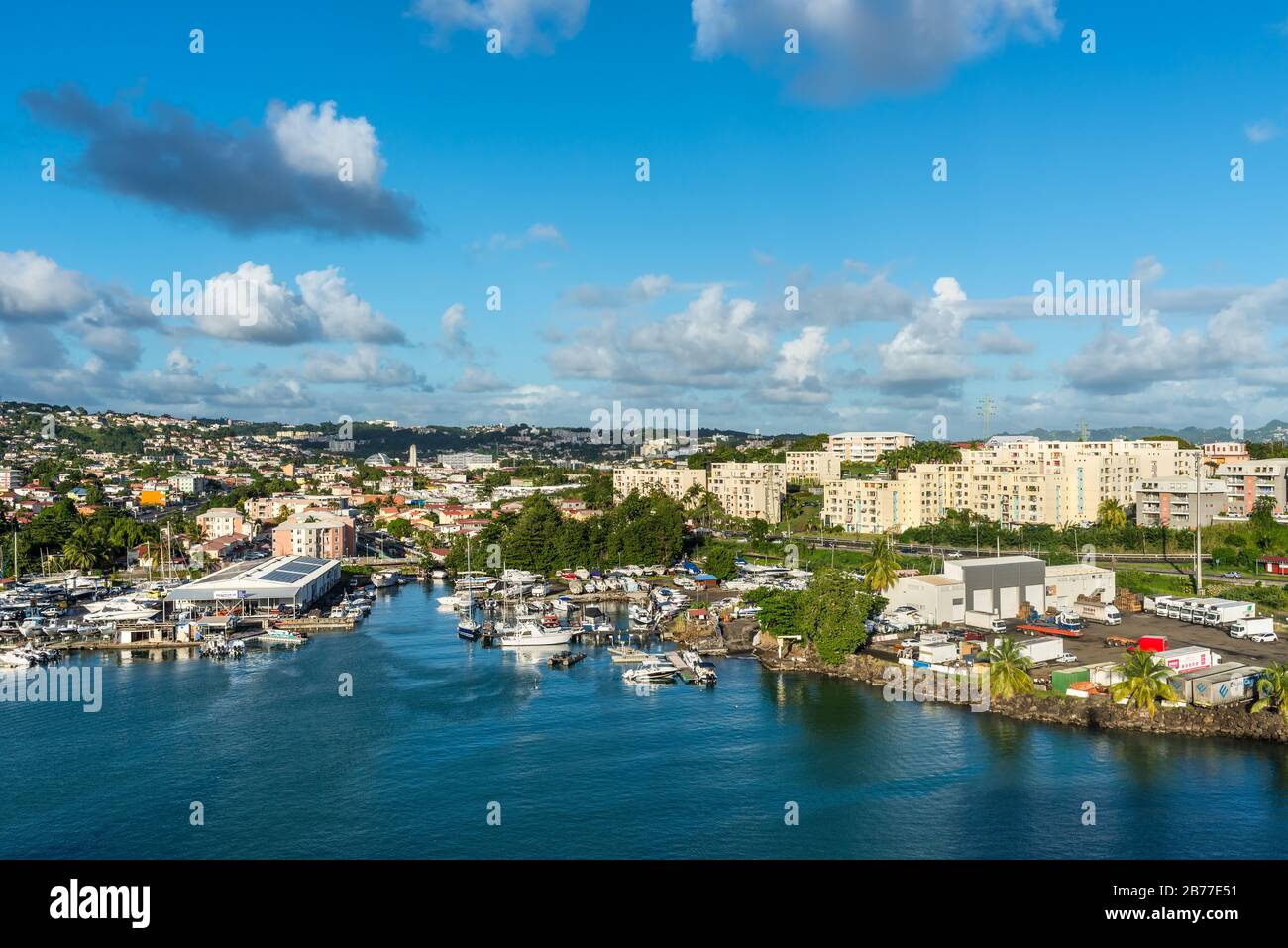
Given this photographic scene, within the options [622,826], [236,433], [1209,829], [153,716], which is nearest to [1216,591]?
[1209,829]

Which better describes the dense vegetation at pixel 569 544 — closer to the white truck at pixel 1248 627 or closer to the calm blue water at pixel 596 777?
the calm blue water at pixel 596 777

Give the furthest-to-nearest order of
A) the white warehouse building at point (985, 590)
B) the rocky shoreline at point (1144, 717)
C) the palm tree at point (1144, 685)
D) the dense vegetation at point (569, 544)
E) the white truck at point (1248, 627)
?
1. the dense vegetation at point (569, 544)
2. the white warehouse building at point (985, 590)
3. the white truck at point (1248, 627)
4. the palm tree at point (1144, 685)
5. the rocky shoreline at point (1144, 717)

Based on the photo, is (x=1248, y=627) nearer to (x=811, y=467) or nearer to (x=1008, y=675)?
(x=1008, y=675)

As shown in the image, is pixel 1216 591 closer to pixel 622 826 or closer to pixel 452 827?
pixel 622 826

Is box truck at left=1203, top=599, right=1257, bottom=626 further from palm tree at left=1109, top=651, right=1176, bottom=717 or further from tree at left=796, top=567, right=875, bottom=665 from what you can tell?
tree at left=796, top=567, right=875, bottom=665

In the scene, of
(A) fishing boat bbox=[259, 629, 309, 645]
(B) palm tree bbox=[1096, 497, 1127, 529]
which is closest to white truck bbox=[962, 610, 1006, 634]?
(B) palm tree bbox=[1096, 497, 1127, 529]

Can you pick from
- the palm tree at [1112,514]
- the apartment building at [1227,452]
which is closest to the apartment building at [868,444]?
the apartment building at [1227,452]

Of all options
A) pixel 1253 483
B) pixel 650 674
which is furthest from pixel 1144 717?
pixel 1253 483
